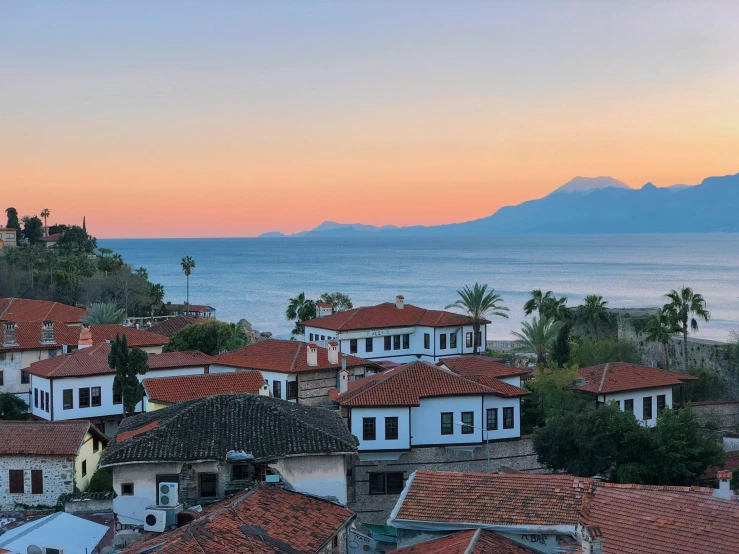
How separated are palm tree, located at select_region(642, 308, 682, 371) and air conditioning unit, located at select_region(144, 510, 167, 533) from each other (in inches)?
1312

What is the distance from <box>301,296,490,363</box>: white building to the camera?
4981 centimetres

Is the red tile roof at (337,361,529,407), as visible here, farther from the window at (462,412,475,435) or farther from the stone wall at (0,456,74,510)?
the stone wall at (0,456,74,510)

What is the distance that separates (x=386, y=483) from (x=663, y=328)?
840 inches

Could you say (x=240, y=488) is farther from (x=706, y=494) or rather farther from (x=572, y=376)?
(x=572, y=376)

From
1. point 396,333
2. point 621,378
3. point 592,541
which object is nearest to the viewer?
point 592,541

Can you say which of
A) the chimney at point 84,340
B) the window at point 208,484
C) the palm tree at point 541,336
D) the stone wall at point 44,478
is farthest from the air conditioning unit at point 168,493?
the palm tree at point 541,336

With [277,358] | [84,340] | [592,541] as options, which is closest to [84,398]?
[84,340]

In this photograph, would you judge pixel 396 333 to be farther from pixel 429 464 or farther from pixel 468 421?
pixel 429 464

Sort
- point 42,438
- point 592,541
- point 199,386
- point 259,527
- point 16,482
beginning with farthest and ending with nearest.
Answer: point 199,386 → point 42,438 → point 16,482 → point 259,527 → point 592,541

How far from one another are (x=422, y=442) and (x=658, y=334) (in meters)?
19.2

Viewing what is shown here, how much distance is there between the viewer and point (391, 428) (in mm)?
30516

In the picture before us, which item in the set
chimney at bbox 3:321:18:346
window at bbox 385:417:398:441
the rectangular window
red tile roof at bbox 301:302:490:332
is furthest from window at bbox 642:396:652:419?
chimney at bbox 3:321:18:346

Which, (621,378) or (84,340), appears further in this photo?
(84,340)

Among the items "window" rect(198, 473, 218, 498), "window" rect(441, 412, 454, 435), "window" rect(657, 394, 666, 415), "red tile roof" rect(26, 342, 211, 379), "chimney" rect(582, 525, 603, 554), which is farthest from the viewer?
"red tile roof" rect(26, 342, 211, 379)
